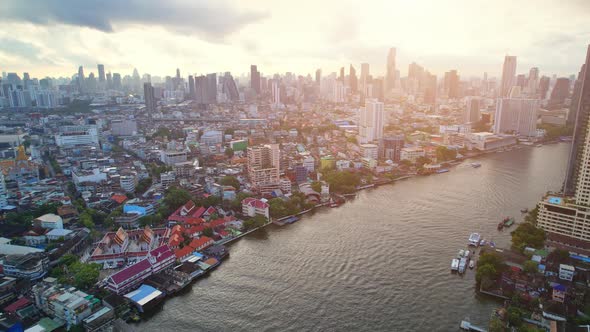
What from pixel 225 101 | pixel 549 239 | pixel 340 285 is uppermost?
pixel 225 101

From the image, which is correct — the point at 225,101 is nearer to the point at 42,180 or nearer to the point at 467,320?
the point at 42,180

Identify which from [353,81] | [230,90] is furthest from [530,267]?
[353,81]

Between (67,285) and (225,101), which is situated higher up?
(225,101)

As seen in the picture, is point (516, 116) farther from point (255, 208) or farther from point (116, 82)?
point (116, 82)

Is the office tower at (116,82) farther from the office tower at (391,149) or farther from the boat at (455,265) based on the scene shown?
the boat at (455,265)

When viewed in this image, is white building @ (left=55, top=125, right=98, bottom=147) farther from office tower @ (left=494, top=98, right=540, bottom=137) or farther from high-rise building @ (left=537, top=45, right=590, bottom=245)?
office tower @ (left=494, top=98, right=540, bottom=137)

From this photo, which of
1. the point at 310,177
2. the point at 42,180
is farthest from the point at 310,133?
the point at 42,180

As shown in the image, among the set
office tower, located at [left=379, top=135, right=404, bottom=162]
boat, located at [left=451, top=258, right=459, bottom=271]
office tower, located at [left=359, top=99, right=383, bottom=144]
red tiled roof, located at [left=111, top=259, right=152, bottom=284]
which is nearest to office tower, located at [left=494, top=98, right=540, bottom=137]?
office tower, located at [left=359, top=99, right=383, bottom=144]
